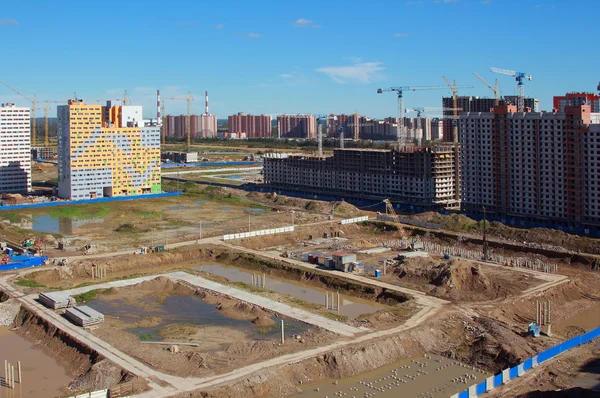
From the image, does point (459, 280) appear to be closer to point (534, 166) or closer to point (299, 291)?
point (299, 291)

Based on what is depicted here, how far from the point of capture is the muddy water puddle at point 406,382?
18797 mm

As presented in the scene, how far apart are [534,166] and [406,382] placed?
26.8 meters

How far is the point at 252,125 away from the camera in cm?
17900

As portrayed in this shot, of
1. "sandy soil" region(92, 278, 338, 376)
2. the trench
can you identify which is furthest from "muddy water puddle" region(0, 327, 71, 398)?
the trench

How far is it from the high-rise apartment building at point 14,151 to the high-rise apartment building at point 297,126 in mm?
100894

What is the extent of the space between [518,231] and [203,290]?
19095 millimetres

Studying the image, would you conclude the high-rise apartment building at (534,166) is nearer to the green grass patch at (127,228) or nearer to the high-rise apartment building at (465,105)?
the green grass patch at (127,228)

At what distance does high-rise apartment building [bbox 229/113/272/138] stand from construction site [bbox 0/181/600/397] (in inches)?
5281

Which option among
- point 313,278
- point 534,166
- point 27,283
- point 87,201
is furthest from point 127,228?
point 534,166

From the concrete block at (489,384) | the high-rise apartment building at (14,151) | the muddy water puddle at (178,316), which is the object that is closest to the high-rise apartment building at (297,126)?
the high-rise apartment building at (14,151)

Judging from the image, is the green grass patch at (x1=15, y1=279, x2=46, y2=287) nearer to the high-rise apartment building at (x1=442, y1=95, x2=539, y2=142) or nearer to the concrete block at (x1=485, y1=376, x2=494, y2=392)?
the concrete block at (x1=485, y1=376, x2=494, y2=392)

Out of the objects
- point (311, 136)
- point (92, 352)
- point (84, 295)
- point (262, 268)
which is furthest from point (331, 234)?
point (311, 136)

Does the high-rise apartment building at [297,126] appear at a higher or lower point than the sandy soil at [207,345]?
higher

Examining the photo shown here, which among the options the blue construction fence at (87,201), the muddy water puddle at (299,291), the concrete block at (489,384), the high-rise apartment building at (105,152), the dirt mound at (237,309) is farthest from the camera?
the high-rise apartment building at (105,152)
